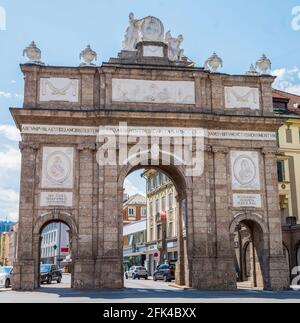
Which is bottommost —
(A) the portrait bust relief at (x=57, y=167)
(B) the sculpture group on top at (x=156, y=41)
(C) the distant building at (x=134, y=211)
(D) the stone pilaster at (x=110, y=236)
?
(D) the stone pilaster at (x=110, y=236)

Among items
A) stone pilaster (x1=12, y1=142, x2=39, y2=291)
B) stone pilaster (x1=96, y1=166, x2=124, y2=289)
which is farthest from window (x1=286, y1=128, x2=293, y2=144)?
stone pilaster (x1=12, y1=142, x2=39, y2=291)

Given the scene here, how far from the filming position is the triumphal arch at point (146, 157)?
90.8 ft

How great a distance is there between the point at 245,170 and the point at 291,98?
21876 mm

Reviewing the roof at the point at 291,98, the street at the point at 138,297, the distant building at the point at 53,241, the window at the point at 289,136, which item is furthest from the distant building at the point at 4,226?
the street at the point at 138,297

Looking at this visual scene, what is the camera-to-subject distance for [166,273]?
41625 mm

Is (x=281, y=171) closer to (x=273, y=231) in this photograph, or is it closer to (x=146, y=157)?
(x=273, y=231)

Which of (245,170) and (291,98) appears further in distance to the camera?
(291,98)

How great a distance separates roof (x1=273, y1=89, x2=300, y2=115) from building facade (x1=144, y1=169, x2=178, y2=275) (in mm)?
14211

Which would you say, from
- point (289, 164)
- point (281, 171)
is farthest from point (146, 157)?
point (289, 164)

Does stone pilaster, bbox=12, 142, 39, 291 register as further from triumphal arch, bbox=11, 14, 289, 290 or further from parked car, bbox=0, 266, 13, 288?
parked car, bbox=0, 266, 13, 288

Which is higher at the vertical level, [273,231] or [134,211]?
[134,211]

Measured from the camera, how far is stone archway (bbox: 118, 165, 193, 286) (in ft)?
93.4

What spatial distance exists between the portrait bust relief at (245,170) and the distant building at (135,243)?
125 feet

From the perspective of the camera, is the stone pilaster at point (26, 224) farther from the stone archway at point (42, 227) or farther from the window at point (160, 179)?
the window at point (160, 179)
